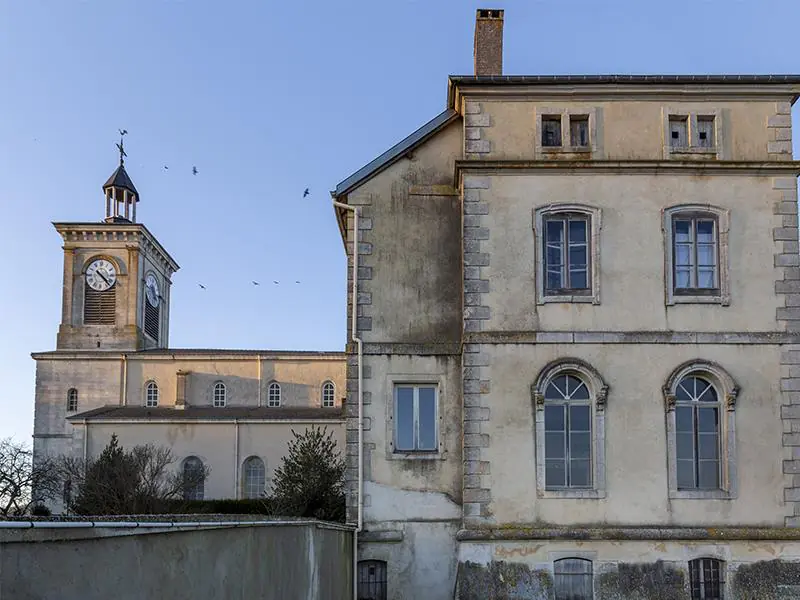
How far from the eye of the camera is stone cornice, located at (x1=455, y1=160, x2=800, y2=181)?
19.4 m

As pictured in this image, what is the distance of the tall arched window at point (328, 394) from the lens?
61062 millimetres

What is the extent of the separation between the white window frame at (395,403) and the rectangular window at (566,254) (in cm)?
278

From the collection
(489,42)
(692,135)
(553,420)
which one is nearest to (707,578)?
(553,420)

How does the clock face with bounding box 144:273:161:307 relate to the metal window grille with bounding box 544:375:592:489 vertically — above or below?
above

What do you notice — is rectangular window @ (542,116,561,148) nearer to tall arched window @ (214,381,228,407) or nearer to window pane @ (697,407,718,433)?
window pane @ (697,407,718,433)

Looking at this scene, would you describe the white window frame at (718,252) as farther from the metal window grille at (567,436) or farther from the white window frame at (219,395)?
the white window frame at (219,395)

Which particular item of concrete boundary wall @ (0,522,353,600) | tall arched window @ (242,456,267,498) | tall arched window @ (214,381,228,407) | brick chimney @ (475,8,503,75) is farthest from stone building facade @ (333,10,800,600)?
tall arched window @ (214,381,228,407)

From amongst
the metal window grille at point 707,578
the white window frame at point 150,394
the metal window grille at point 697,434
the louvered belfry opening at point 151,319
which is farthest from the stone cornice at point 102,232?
the metal window grille at point 707,578

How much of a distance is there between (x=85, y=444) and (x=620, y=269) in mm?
39775

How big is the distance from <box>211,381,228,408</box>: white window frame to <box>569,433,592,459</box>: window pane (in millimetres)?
43514

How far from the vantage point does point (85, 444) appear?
52562 millimetres

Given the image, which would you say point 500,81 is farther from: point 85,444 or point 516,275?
point 85,444

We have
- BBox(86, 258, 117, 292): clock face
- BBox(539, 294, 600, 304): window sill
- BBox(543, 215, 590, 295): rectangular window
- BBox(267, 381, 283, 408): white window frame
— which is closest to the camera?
BBox(539, 294, 600, 304): window sill

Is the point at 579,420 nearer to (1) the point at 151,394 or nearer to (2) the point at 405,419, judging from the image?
(2) the point at 405,419
